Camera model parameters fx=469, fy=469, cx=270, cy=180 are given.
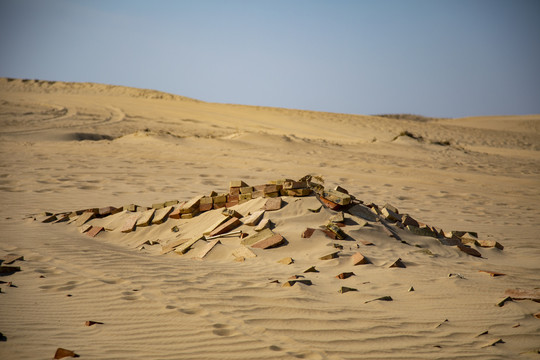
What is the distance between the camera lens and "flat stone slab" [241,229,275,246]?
17.1 ft

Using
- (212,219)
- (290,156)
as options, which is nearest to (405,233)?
(212,219)

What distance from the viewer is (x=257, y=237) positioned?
5.25 m

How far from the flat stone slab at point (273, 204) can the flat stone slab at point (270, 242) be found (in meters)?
0.68

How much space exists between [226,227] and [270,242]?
2.26 feet

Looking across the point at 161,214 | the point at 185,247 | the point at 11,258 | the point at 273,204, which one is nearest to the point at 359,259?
the point at 273,204

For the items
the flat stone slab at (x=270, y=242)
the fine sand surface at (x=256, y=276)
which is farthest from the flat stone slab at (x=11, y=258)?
the flat stone slab at (x=270, y=242)

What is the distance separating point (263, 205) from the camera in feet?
19.5

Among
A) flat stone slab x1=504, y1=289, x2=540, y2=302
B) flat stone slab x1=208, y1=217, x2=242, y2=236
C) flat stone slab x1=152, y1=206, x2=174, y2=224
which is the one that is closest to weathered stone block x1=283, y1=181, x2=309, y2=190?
flat stone slab x1=208, y1=217, x2=242, y2=236

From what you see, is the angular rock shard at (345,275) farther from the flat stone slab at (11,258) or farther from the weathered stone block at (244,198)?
the flat stone slab at (11,258)

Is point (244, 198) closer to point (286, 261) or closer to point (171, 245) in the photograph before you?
point (171, 245)

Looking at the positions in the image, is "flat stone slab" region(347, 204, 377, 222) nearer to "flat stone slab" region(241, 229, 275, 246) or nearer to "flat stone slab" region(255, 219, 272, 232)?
"flat stone slab" region(255, 219, 272, 232)

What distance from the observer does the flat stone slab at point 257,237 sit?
5.21 metres

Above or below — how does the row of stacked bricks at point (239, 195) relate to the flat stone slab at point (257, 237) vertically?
above

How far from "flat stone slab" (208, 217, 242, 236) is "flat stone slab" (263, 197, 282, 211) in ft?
1.42
